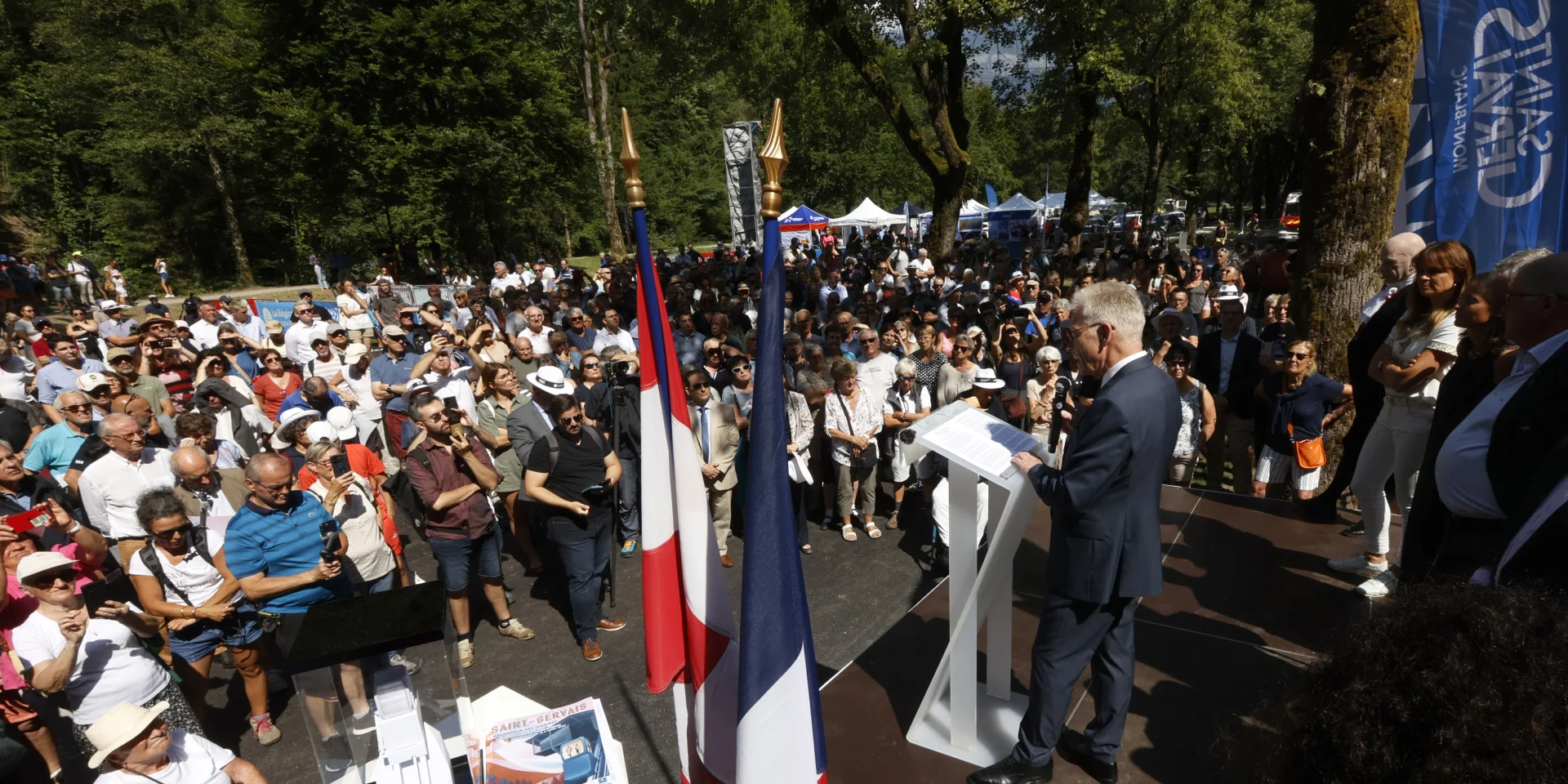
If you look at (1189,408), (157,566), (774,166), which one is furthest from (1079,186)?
(157,566)

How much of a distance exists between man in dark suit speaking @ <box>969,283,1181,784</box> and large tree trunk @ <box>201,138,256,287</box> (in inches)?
1353

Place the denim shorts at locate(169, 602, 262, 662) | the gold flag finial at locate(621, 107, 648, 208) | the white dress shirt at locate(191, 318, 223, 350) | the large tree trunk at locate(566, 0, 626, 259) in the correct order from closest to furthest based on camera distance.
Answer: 1. the gold flag finial at locate(621, 107, 648, 208)
2. the denim shorts at locate(169, 602, 262, 662)
3. the white dress shirt at locate(191, 318, 223, 350)
4. the large tree trunk at locate(566, 0, 626, 259)

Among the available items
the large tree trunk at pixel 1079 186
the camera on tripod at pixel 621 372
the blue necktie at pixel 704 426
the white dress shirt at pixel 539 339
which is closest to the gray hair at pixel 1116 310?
the blue necktie at pixel 704 426

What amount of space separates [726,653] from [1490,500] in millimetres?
2457

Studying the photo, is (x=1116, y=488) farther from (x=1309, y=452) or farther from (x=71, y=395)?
(x=71, y=395)

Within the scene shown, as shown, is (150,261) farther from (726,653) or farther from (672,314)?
(726,653)

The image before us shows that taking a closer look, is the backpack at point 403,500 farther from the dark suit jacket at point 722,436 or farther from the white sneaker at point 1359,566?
the white sneaker at point 1359,566

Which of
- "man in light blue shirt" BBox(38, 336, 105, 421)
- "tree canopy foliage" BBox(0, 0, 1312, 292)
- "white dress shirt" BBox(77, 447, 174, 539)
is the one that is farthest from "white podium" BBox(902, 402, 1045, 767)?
"tree canopy foliage" BBox(0, 0, 1312, 292)

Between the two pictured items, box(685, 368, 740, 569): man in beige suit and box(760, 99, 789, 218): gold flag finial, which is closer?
box(760, 99, 789, 218): gold flag finial

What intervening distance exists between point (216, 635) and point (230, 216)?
32200mm

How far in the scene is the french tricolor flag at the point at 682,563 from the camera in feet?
8.18

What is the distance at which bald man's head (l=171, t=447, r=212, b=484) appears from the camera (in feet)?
15.1

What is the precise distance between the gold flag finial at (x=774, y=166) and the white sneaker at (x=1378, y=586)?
380 cm

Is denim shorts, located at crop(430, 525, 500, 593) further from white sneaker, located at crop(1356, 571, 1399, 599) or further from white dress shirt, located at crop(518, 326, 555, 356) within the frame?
white sneaker, located at crop(1356, 571, 1399, 599)
